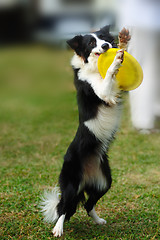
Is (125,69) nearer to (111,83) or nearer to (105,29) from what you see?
(111,83)

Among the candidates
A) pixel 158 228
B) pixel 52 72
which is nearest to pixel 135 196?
pixel 158 228

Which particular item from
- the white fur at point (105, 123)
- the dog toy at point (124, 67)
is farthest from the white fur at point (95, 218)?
the dog toy at point (124, 67)

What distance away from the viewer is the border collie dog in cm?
304

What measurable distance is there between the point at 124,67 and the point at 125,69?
0.02 m

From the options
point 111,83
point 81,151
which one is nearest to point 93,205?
point 81,151

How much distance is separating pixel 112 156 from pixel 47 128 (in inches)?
72.6

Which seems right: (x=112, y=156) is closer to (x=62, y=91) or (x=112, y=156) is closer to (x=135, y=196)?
(x=135, y=196)

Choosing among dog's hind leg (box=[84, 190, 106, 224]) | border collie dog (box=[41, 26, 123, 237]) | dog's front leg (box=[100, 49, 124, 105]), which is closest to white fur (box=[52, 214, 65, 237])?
border collie dog (box=[41, 26, 123, 237])

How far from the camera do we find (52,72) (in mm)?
10648

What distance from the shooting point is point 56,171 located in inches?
183

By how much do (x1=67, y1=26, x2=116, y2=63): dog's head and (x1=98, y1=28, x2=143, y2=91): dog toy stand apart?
73mm

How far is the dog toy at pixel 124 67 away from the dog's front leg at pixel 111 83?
12 centimetres

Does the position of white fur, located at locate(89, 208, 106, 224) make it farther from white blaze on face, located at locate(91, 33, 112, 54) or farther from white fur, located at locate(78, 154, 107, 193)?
white blaze on face, located at locate(91, 33, 112, 54)

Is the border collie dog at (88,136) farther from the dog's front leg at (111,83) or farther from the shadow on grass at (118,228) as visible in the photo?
the shadow on grass at (118,228)
